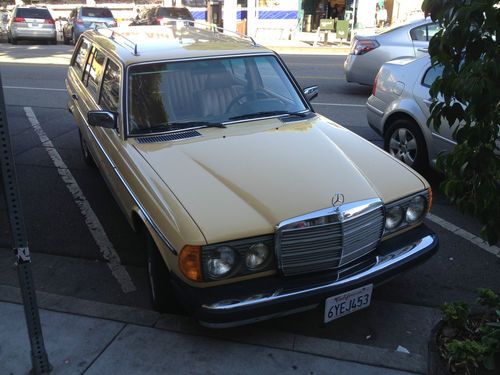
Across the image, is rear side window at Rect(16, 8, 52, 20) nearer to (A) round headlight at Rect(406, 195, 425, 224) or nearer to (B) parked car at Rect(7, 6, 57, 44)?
(B) parked car at Rect(7, 6, 57, 44)

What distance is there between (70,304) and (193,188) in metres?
1.31

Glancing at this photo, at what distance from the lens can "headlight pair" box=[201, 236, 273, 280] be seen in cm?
278

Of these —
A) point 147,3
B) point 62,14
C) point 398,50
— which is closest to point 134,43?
point 398,50

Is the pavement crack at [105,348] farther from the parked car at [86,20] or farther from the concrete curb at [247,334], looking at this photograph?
the parked car at [86,20]

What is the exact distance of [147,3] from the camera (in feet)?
104

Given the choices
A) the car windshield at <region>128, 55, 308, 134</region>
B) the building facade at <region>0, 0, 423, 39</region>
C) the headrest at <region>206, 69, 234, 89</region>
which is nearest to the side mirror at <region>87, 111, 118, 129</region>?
the car windshield at <region>128, 55, 308, 134</region>

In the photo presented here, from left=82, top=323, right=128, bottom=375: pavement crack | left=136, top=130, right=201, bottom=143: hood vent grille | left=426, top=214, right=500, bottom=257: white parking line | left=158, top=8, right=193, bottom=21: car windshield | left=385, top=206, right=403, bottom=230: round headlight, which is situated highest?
left=158, top=8, right=193, bottom=21: car windshield

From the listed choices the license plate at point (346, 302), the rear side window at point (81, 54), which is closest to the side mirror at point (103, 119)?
the license plate at point (346, 302)

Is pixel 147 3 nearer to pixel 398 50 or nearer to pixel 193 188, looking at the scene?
pixel 398 50

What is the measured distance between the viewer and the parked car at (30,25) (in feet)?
76.0

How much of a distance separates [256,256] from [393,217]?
96 cm

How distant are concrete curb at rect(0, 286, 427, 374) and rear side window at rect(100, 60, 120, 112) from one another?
1.54 m

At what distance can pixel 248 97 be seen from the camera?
424 cm

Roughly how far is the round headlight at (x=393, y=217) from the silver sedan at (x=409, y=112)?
83.8 inches
